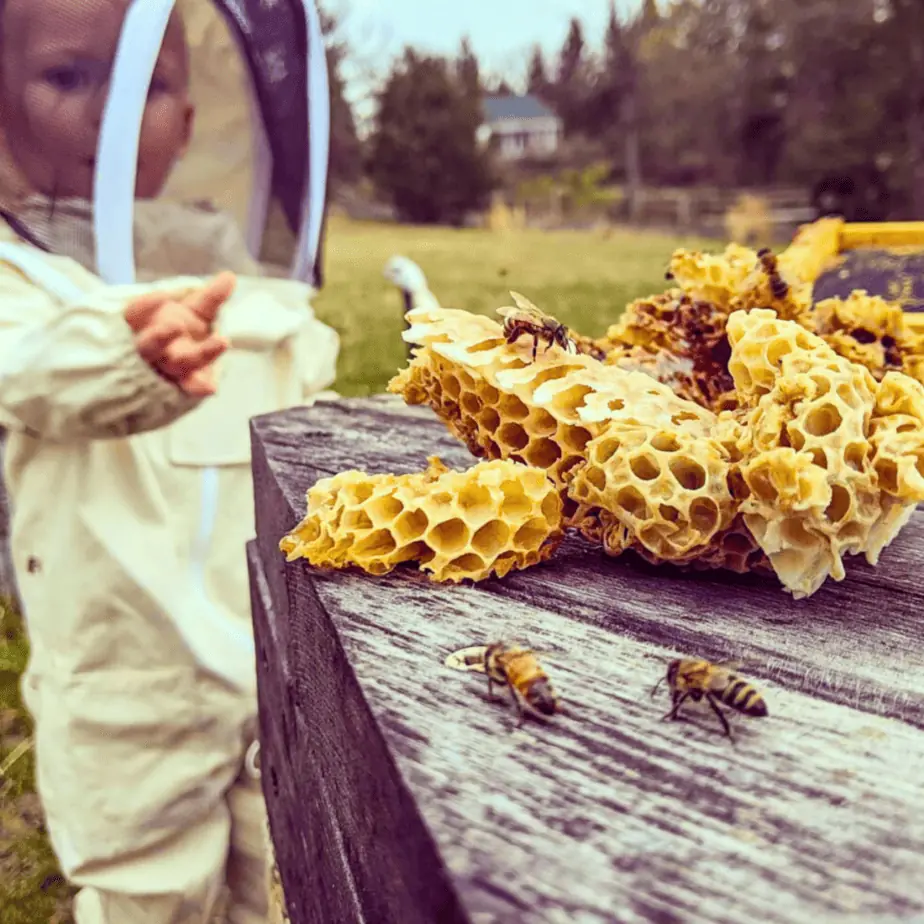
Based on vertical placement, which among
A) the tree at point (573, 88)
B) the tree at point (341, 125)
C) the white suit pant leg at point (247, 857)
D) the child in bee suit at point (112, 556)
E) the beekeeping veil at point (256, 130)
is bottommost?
the white suit pant leg at point (247, 857)

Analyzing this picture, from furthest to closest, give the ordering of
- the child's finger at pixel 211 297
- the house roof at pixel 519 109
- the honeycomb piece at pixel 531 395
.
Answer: the house roof at pixel 519 109, the child's finger at pixel 211 297, the honeycomb piece at pixel 531 395

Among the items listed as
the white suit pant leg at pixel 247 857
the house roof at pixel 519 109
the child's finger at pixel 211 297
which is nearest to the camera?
the child's finger at pixel 211 297

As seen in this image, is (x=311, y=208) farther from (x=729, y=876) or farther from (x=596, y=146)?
(x=596, y=146)

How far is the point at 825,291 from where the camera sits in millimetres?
1863

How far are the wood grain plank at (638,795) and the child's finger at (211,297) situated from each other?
819 millimetres

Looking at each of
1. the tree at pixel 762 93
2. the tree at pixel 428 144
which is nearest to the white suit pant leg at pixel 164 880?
the tree at pixel 762 93

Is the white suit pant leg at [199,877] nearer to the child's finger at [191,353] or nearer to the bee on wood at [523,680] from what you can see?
the child's finger at [191,353]

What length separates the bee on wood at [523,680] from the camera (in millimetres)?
599

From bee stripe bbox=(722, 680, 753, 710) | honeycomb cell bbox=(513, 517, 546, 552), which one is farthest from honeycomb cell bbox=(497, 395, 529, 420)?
bee stripe bbox=(722, 680, 753, 710)

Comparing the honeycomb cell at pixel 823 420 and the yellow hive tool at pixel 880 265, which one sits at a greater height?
the yellow hive tool at pixel 880 265

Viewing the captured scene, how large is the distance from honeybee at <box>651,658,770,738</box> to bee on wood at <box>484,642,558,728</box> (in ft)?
0.26

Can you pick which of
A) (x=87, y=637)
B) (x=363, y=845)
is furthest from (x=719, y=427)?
(x=87, y=637)

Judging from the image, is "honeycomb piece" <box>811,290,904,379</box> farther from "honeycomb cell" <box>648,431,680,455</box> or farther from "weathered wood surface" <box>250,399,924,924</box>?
"honeycomb cell" <box>648,431,680,455</box>

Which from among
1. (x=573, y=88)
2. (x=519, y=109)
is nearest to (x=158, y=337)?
(x=573, y=88)
